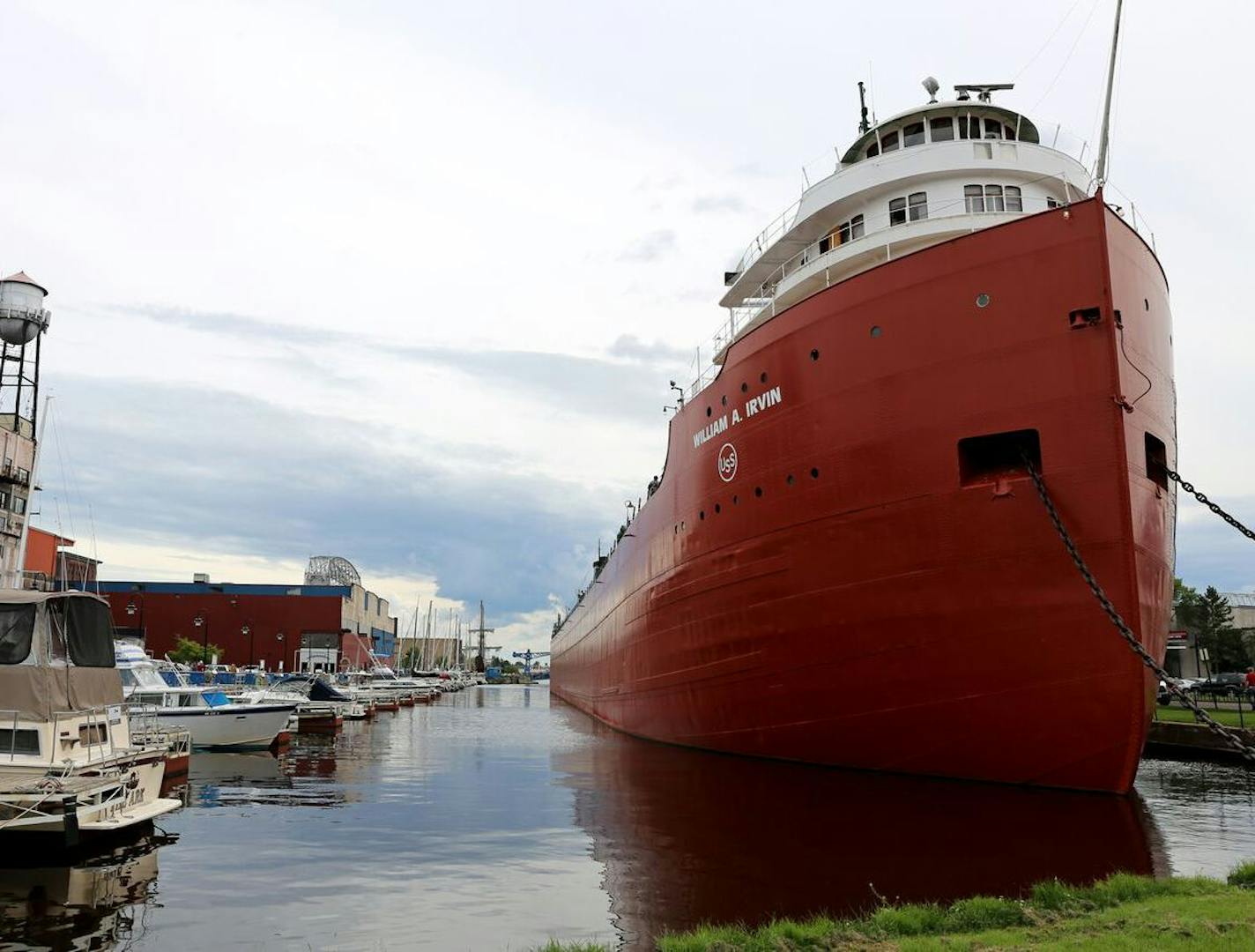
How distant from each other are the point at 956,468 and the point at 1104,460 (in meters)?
1.83

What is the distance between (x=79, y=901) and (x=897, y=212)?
1587cm

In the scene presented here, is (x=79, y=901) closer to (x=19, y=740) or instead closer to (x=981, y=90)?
(x=19, y=740)

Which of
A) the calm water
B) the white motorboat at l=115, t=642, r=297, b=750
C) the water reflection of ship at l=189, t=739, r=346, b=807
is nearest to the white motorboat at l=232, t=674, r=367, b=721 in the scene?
the white motorboat at l=115, t=642, r=297, b=750

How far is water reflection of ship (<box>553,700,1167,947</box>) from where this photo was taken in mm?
8266

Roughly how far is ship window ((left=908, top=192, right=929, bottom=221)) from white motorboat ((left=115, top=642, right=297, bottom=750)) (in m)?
19.6

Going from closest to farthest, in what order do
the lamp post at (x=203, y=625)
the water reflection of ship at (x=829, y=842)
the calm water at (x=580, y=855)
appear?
the calm water at (x=580, y=855) < the water reflection of ship at (x=829, y=842) < the lamp post at (x=203, y=625)

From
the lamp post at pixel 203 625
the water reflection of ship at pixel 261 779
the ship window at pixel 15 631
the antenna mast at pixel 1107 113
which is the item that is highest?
the antenna mast at pixel 1107 113

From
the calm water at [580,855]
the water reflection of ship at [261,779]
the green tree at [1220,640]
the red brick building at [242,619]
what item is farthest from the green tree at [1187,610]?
the red brick building at [242,619]

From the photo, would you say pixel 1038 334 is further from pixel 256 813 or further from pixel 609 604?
pixel 609 604

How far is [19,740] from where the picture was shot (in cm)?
1038

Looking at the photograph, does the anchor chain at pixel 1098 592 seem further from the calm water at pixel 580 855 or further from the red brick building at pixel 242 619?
the red brick building at pixel 242 619

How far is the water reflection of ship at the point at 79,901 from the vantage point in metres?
7.39

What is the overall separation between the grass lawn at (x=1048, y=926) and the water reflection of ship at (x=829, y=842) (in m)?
1.30

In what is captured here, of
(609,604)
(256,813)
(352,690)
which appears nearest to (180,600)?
(352,690)
